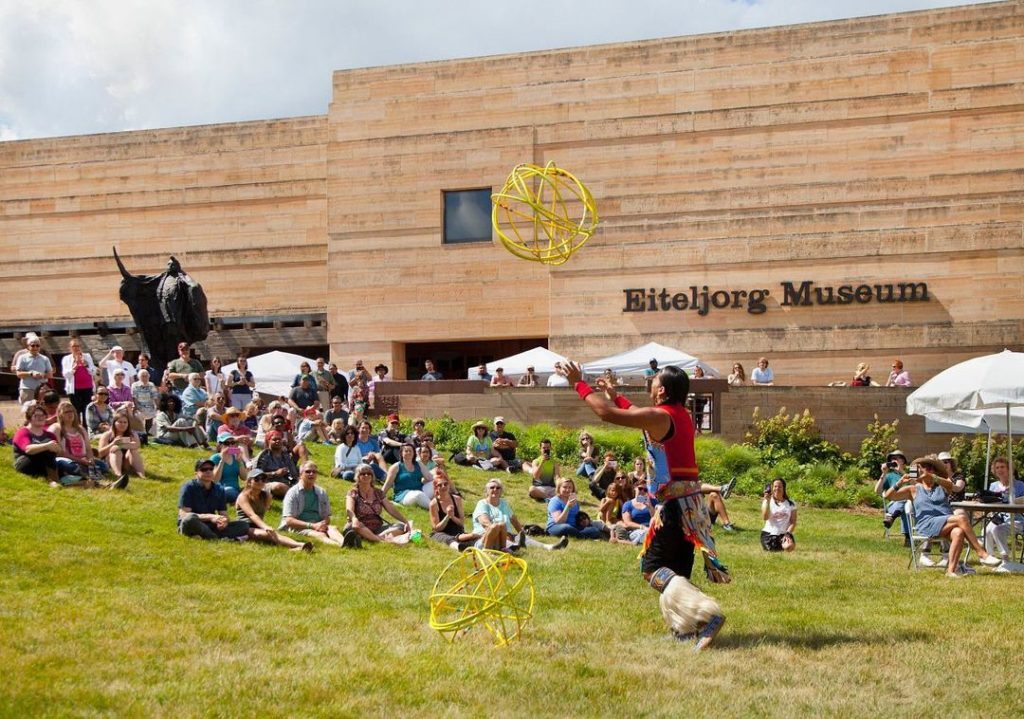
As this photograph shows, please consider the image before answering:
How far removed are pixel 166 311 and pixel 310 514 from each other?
11.3m

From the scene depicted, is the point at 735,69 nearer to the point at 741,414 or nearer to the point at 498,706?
the point at 741,414

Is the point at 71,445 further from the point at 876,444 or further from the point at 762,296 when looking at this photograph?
the point at 762,296

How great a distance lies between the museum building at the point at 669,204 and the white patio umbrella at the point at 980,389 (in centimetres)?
1801

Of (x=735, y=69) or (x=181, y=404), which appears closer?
(x=181, y=404)

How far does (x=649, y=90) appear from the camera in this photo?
36875 mm

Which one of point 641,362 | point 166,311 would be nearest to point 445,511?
point 166,311

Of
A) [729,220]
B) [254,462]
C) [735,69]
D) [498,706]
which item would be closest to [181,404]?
[254,462]

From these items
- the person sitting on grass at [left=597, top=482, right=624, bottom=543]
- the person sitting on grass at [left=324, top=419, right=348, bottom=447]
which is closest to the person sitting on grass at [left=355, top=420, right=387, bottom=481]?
the person sitting on grass at [left=324, top=419, right=348, bottom=447]

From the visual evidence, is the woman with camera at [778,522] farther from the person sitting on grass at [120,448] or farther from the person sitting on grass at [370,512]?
the person sitting on grass at [120,448]

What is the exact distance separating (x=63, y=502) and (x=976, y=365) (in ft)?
37.8

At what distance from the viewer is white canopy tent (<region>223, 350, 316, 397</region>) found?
31.7 m

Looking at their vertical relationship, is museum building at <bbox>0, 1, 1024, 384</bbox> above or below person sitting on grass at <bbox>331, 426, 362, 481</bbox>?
above

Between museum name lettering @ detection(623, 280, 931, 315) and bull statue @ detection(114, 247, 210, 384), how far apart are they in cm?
1433

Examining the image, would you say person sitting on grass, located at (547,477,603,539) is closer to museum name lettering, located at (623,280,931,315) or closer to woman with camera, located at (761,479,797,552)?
woman with camera, located at (761,479,797,552)
